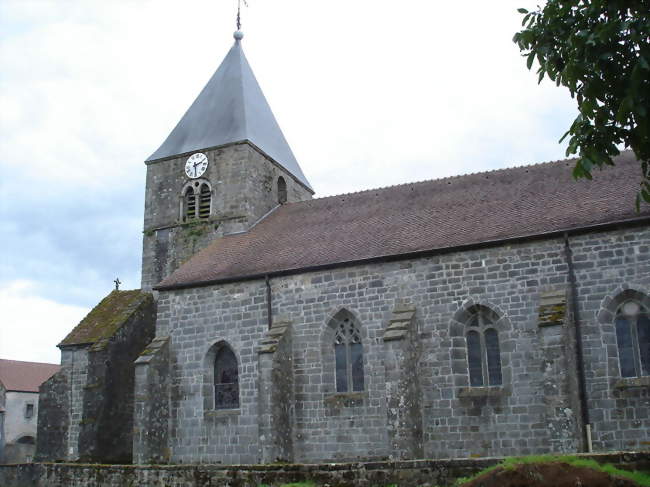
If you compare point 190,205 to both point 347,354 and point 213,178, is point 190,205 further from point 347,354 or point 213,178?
point 347,354

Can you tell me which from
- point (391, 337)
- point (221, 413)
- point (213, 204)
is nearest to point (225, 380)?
point (221, 413)

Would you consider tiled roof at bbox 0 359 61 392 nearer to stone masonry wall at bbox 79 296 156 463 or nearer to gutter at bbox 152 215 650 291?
stone masonry wall at bbox 79 296 156 463

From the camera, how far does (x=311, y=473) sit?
38.4 feet

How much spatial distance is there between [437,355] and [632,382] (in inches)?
187

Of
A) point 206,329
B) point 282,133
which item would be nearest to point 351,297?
point 206,329

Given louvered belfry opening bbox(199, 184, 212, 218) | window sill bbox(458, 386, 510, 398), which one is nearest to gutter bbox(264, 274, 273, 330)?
window sill bbox(458, 386, 510, 398)

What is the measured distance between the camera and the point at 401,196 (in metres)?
24.6

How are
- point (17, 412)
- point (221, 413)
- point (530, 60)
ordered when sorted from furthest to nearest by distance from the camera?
point (17, 412), point (221, 413), point (530, 60)

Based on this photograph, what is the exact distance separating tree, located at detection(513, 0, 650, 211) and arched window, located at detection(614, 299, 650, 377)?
8.45 meters

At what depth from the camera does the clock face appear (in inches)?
1157

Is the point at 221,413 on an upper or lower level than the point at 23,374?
lower

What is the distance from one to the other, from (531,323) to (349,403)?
5.38 metres

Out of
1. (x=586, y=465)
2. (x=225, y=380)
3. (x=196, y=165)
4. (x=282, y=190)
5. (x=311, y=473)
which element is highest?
(x=196, y=165)

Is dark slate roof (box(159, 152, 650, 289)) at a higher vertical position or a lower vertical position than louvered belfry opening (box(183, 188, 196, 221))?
lower
